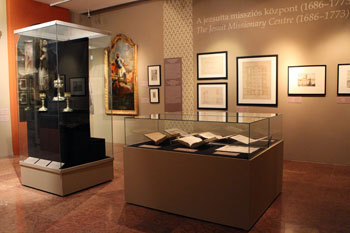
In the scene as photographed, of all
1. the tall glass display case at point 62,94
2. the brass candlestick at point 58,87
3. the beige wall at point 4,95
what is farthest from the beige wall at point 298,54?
the beige wall at point 4,95

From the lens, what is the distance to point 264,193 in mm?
3648

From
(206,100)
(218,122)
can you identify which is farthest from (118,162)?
(218,122)

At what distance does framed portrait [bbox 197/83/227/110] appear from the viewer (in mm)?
6930

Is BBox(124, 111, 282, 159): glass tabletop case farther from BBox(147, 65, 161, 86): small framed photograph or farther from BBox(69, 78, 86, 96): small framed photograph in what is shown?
BBox(147, 65, 161, 86): small framed photograph

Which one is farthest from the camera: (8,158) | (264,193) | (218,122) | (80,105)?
(8,158)

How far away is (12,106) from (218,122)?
6.19 metres

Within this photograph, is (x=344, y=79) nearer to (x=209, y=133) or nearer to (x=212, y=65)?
(x=212, y=65)

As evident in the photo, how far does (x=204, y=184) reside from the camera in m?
3.38

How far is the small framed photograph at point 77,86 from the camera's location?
4648mm

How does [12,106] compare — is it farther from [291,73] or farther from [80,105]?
[291,73]

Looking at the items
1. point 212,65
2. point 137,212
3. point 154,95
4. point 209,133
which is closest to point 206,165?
point 209,133

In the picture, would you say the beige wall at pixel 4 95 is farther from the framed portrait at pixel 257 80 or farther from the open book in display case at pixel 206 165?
the framed portrait at pixel 257 80

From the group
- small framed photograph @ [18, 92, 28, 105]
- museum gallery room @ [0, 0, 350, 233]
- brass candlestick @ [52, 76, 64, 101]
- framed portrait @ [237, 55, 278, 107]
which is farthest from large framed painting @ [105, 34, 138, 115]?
brass candlestick @ [52, 76, 64, 101]

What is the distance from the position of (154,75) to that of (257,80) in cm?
274
